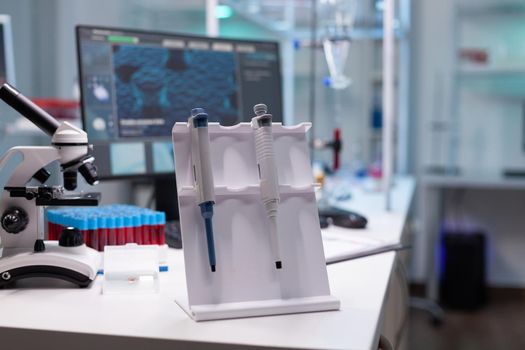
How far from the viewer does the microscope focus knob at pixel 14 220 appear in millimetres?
931

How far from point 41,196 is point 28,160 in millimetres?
56

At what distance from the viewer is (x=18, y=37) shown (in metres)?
3.56

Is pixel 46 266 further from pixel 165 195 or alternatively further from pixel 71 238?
pixel 165 195

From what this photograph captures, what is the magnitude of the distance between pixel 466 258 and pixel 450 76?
1.15 metres

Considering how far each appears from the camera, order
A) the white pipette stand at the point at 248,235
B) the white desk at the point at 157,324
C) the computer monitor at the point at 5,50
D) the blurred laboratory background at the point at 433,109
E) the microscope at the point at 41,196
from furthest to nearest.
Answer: the blurred laboratory background at the point at 433,109 → the computer monitor at the point at 5,50 → the microscope at the point at 41,196 → the white pipette stand at the point at 248,235 → the white desk at the point at 157,324

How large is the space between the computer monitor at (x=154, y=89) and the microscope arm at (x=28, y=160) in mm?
272

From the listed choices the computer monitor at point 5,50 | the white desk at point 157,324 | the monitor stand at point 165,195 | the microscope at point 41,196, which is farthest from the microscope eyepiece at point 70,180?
the computer monitor at point 5,50

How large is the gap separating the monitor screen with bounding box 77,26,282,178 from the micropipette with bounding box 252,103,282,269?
331 mm

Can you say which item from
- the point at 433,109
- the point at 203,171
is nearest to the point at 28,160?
the point at 203,171

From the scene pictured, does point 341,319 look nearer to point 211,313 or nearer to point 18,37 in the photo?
point 211,313

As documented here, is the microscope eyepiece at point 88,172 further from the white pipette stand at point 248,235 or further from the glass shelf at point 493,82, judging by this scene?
the glass shelf at point 493,82

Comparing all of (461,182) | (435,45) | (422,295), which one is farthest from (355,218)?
(435,45)

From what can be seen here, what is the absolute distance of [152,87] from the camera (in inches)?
52.9

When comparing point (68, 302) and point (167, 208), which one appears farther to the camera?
point (167, 208)
